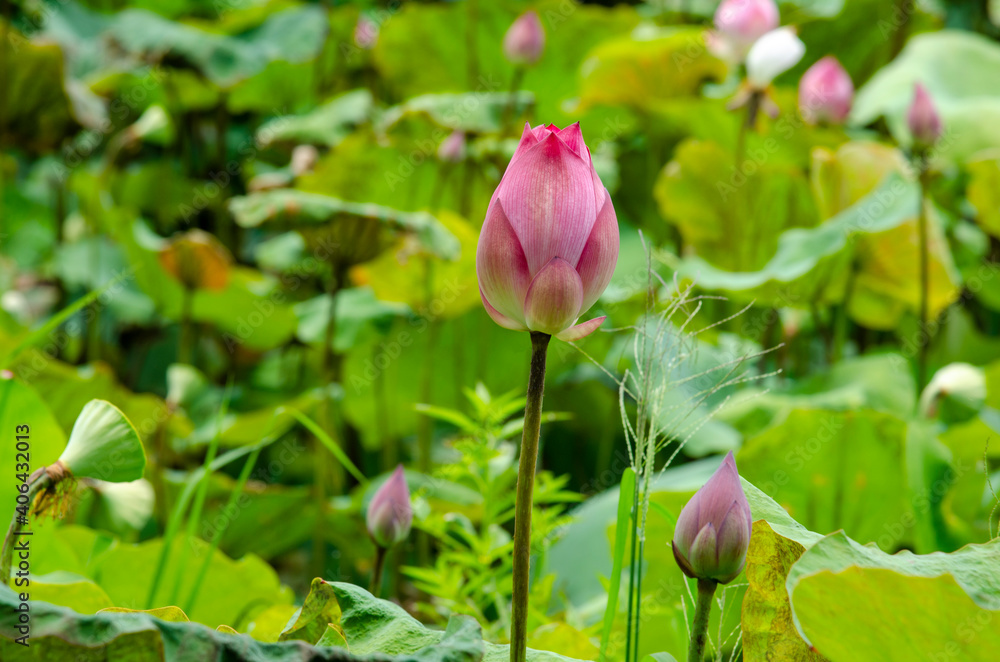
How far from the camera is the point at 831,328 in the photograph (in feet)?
4.90

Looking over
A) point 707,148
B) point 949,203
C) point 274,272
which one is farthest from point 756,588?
point 274,272

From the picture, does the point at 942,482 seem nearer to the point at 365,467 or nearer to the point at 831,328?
the point at 831,328

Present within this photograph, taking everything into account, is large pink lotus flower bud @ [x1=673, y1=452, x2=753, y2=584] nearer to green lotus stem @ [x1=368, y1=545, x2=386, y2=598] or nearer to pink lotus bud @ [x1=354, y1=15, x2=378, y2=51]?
green lotus stem @ [x1=368, y1=545, x2=386, y2=598]

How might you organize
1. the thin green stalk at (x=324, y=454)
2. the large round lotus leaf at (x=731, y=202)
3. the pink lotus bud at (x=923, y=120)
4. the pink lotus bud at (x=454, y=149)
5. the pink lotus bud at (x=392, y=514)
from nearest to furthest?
the pink lotus bud at (x=392, y=514), the pink lotus bud at (x=923, y=120), the thin green stalk at (x=324, y=454), the pink lotus bud at (x=454, y=149), the large round lotus leaf at (x=731, y=202)

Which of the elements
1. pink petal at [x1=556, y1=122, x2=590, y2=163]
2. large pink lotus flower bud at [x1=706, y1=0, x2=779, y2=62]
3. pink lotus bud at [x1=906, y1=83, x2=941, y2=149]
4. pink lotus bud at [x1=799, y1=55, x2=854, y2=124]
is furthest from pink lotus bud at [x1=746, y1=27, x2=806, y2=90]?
pink petal at [x1=556, y1=122, x2=590, y2=163]

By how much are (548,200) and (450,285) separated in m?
0.92

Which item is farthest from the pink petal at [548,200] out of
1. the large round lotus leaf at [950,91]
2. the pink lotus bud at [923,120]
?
the large round lotus leaf at [950,91]

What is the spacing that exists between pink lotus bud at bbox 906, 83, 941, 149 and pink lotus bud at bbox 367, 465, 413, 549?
0.76 meters

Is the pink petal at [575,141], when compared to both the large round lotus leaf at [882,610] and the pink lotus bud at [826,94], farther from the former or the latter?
the pink lotus bud at [826,94]

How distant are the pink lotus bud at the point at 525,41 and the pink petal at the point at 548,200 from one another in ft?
3.39

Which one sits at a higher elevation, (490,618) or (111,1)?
(111,1)

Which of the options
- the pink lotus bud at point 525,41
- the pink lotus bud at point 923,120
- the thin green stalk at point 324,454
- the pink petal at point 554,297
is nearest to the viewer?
the pink petal at point 554,297

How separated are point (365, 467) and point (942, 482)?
0.99 m

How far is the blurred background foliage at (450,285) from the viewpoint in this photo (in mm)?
823
